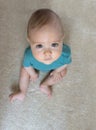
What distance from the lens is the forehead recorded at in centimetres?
102

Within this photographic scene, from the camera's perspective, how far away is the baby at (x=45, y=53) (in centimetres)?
103

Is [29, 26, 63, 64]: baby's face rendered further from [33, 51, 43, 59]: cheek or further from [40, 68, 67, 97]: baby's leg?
[40, 68, 67, 97]: baby's leg

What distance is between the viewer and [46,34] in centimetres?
A: 102

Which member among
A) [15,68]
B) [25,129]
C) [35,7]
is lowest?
[25,129]

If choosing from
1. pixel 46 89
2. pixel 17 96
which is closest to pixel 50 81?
pixel 46 89

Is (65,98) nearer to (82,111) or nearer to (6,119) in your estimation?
(82,111)

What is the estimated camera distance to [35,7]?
4.71ft

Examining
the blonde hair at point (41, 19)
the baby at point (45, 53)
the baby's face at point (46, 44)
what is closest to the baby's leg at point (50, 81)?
the baby at point (45, 53)

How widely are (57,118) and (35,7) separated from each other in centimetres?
52

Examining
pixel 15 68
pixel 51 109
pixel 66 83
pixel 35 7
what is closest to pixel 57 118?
pixel 51 109

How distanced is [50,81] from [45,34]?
282 millimetres

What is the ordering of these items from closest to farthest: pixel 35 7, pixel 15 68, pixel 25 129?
pixel 25 129 → pixel 15 68 → pixel 35 7

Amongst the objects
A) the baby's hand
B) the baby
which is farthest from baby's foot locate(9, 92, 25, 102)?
the baby's hand

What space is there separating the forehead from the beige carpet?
286 millimetres
